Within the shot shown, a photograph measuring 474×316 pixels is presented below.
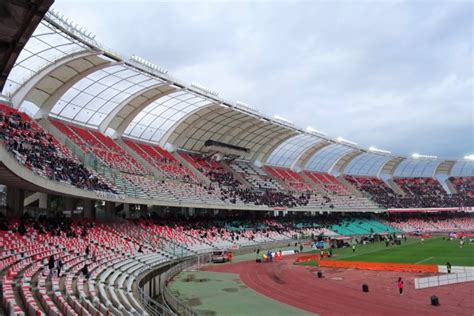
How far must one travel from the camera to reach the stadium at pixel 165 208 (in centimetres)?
2106

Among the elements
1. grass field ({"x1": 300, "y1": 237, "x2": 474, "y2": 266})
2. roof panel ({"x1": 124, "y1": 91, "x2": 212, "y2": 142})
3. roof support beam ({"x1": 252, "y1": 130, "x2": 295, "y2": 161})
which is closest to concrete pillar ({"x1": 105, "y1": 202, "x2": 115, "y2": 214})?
roof panel ({"x1": 124, "y1": 91, "x2": 212, "y2": 142})

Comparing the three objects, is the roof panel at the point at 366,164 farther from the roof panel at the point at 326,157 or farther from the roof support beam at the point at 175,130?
the roof support beam at the point at 175,130

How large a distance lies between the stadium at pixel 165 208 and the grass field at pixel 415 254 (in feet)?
0.73

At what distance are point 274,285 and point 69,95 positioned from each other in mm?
27392

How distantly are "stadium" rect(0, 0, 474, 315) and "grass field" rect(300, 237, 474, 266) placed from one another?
0.22m

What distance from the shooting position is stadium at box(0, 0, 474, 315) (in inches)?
829

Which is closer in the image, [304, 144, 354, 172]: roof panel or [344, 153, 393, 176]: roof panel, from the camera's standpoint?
[304, 144, 354, 172]: roof panel

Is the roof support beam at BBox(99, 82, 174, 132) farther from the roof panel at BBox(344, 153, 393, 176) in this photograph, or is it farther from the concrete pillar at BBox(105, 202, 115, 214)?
the roof panel at BBox(344, 153, 393, 176)

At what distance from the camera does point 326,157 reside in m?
88.4

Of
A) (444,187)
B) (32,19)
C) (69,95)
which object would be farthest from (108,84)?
(444,187)

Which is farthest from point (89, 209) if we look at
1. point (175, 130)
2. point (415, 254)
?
point (415, 254)

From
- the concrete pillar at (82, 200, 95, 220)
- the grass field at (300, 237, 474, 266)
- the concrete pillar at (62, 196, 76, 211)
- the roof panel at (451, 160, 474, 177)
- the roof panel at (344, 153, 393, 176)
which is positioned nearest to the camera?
the concrete pillar at (82, 200, 95, 220)

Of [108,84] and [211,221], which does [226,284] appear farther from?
[211,221]

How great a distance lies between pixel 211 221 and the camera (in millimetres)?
57594
